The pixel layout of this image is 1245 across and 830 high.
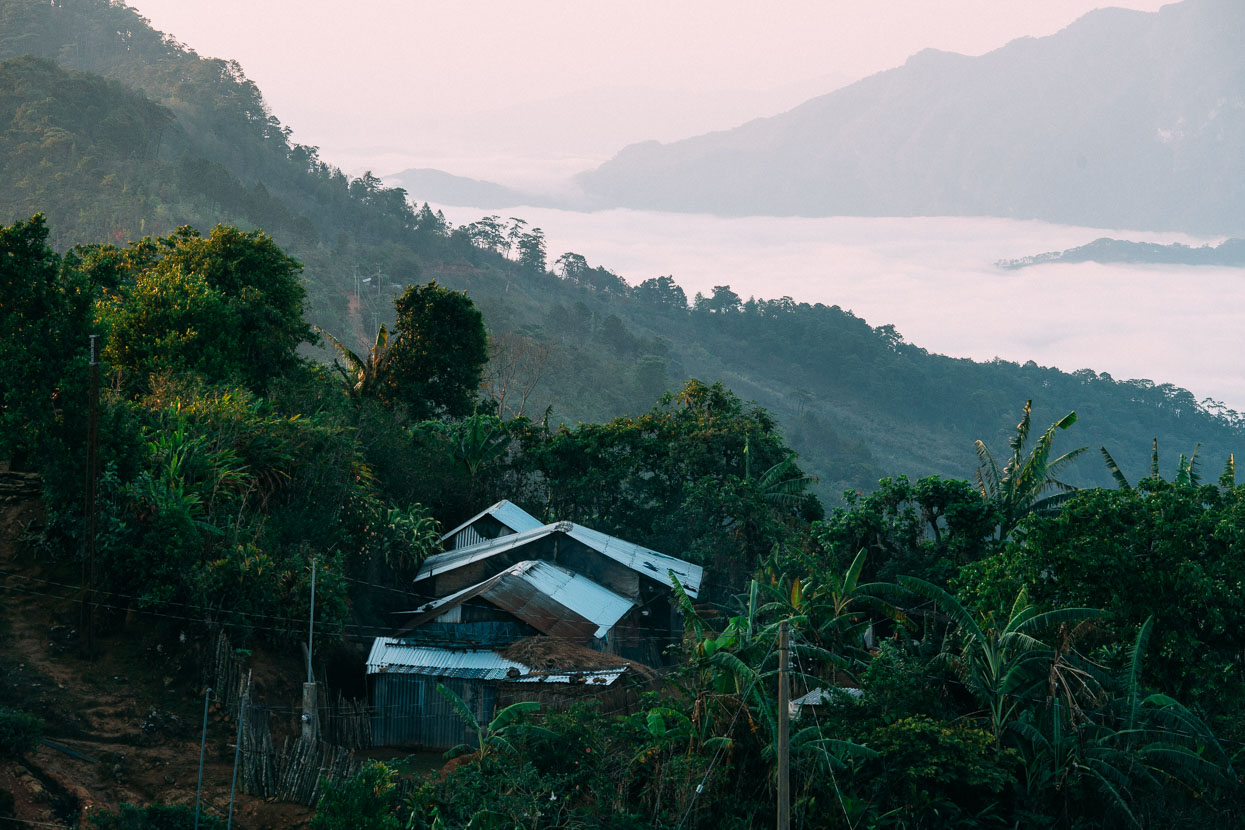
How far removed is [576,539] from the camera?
26891 millimetres

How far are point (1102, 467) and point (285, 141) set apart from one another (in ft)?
322

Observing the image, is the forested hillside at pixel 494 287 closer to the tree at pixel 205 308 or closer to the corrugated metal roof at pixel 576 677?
the tree at pixel 205 308

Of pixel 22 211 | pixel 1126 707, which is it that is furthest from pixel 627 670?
pixel 22 211

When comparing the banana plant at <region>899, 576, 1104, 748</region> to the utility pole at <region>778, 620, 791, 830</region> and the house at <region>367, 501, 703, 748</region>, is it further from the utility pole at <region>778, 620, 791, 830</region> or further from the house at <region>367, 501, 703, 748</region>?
the utility pole at <region>778, 620, 791, 830</region>

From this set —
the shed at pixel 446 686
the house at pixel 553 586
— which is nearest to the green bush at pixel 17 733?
the shed at pixel 446 686

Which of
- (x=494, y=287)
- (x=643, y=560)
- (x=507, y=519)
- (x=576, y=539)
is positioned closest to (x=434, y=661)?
(x=576, y=539)

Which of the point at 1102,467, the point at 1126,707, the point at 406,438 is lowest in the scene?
the point at 1102,467

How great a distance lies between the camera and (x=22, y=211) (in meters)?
75.8

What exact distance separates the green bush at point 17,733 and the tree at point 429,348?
22.4 meters

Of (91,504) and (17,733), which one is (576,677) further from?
(17,733)

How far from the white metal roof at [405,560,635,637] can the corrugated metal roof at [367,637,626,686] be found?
1741 mm

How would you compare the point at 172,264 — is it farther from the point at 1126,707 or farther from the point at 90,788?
the point at 1126,707

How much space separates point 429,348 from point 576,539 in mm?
13297

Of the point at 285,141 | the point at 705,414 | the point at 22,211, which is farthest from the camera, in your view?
the point at 285,141
